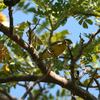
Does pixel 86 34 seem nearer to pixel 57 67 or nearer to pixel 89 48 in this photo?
pixel 89 48

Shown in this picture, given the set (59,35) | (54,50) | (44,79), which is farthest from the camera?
(59,35)

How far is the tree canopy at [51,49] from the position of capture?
1.97m

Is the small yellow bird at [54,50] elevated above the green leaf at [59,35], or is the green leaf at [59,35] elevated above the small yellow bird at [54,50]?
the green leaf at [59,35]

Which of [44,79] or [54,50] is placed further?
[54,50]

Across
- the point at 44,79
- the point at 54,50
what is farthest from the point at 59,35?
the point at 44,79

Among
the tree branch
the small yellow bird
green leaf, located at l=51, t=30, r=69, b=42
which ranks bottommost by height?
the tree branch

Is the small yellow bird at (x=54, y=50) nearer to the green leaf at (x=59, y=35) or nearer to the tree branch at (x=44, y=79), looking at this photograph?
the tree branch at (x=44, y=79)

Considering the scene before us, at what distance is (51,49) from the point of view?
2.12 metres

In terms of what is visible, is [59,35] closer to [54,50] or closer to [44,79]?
[54,50]

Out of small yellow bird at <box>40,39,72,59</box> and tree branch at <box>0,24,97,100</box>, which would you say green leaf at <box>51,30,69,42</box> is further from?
tree branch at <box>0,24,97,100</box>

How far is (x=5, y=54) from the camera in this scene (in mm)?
2381

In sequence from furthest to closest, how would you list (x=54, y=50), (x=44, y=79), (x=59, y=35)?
(x=59, y=35), (x=54, y=50), (x=44, y=79)

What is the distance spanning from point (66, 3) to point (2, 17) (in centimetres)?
54

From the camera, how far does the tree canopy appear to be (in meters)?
1.97
